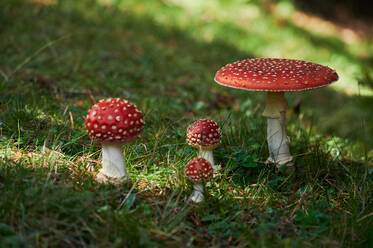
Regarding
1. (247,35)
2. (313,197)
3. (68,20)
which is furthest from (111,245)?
(247,35)

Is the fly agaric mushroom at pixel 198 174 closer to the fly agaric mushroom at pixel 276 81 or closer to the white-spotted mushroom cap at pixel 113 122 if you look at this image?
the white-spotted mushroom cap at pixel 113 122

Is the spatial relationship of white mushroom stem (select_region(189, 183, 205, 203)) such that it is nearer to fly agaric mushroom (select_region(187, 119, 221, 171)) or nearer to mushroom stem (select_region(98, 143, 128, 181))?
fly agaric mushroom (select_region(187, 119, 221, 171))

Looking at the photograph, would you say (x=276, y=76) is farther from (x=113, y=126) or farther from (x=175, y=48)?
(x=175, y=48)

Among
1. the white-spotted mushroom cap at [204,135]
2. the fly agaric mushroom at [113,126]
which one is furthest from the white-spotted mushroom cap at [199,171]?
the fly agaric mushroom at [113,126]

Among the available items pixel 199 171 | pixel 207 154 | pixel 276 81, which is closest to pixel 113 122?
pixel 199 171

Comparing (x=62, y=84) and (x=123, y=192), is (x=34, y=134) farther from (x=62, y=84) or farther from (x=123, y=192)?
(x=62, y=84)

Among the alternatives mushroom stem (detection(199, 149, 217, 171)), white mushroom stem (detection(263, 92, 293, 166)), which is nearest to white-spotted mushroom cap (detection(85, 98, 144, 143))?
mushroom stem (detection(199, 149, 217, 171))
